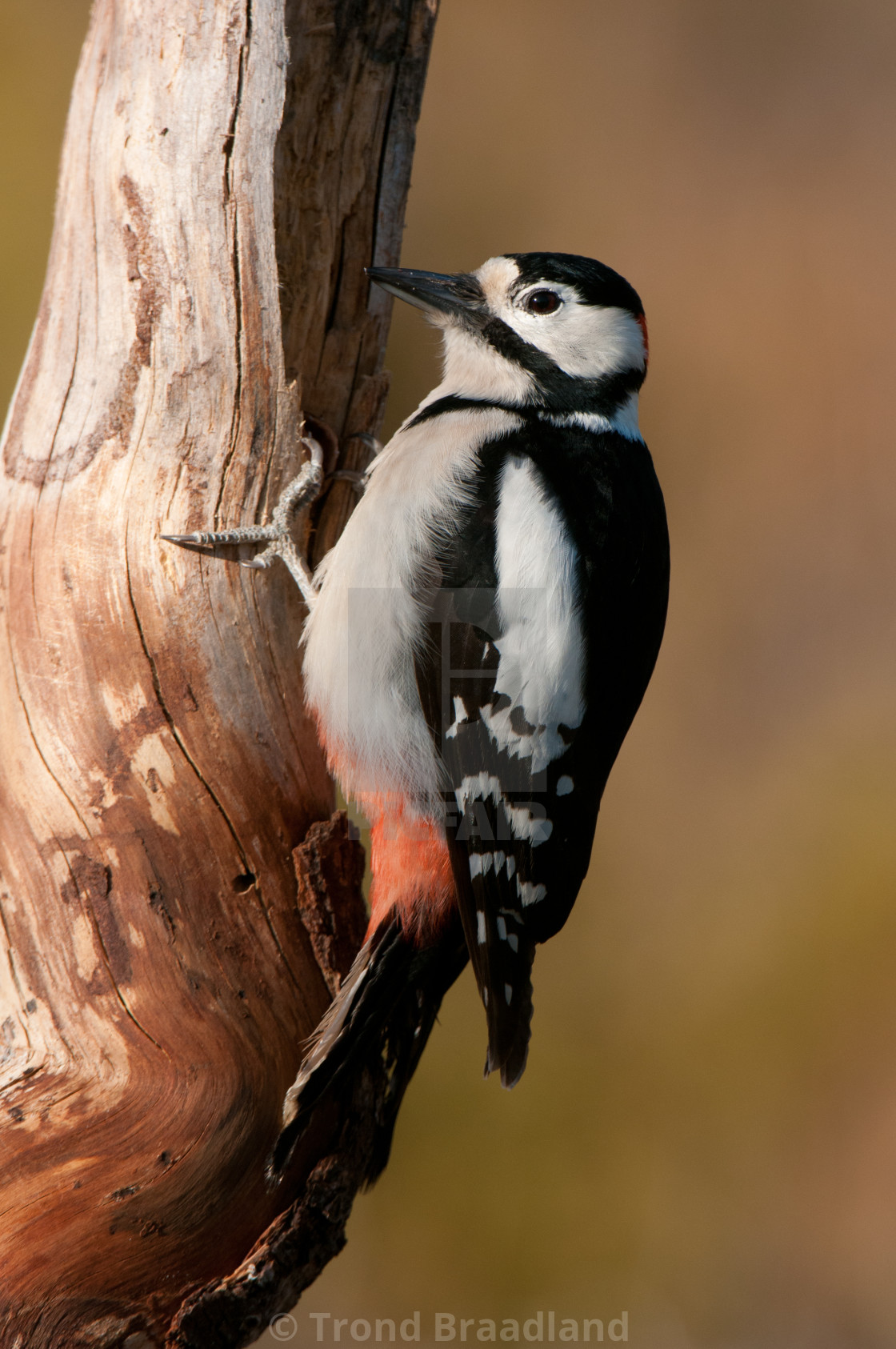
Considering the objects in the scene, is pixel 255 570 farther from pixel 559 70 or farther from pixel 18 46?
pixel 559 70

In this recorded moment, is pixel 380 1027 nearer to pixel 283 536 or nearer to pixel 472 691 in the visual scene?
pixel 472 691

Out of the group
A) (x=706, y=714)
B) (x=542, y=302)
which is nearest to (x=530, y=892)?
(x=542, y=302)

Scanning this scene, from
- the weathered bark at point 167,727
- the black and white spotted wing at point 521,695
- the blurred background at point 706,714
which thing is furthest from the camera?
the blurred background at point 706,714

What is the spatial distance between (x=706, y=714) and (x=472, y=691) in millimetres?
1890

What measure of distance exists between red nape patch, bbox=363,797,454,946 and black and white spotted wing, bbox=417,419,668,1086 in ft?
0.26

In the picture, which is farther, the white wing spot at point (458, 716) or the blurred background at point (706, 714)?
the blurred background at point (706, 714)

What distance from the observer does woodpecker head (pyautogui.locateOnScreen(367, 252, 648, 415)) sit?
200cm

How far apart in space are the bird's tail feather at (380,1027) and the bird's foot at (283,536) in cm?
64

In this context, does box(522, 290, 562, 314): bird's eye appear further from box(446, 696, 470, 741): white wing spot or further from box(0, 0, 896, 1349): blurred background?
box(0, 0, 896, 1349): blurred background

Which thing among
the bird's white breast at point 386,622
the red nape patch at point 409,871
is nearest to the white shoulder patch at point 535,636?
the bird's white breast at point 386,622

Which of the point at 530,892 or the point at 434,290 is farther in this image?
the point at 434,290

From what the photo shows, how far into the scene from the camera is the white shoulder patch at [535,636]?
171cm

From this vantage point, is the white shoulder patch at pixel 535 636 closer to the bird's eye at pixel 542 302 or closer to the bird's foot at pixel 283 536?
the bird's foot at pixel 283 536

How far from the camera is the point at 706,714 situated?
3.42 meters
